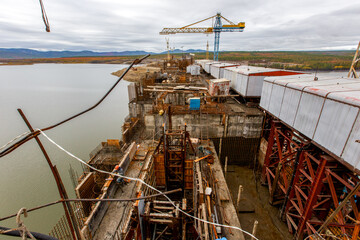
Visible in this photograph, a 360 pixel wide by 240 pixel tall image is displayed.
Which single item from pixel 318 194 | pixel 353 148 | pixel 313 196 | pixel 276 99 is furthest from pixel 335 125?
pixel 276 99

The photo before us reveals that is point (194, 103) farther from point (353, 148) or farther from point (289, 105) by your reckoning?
point (353, 148)

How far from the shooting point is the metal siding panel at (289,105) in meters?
10.4

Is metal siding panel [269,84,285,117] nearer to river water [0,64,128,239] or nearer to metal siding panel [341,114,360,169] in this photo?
metal siding panel [341,114,360,169]

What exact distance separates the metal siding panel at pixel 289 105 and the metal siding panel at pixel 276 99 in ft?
1.43

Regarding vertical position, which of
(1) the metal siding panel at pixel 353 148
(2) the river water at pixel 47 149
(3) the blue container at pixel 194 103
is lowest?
(2) the river water at pixel 47 149

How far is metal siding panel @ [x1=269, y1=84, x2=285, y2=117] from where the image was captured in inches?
478

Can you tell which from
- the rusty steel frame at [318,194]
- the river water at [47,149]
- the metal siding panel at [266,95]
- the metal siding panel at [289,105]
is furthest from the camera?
the river water at [47,149]

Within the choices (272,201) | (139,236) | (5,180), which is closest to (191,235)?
(139,236)

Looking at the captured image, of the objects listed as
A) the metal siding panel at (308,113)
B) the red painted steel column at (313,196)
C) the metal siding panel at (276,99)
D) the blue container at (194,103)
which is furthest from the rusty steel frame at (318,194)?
the blue container at (194,103)

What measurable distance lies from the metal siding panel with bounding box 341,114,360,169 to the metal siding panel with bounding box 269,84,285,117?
5.46 metres

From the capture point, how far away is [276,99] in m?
12.7

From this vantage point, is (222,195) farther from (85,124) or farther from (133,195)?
(85,124)

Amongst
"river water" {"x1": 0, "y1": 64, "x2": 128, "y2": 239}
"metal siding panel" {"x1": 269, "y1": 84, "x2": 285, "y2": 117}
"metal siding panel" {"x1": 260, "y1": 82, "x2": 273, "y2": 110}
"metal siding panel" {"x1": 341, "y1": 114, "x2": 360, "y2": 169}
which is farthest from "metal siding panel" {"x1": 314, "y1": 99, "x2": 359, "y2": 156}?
"river water" {"x1": 0, "y1": 64, "x2": 128, "y2": 239}

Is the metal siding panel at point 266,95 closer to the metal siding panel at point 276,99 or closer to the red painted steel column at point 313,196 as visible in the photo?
the metal siding panel at point 276,99
